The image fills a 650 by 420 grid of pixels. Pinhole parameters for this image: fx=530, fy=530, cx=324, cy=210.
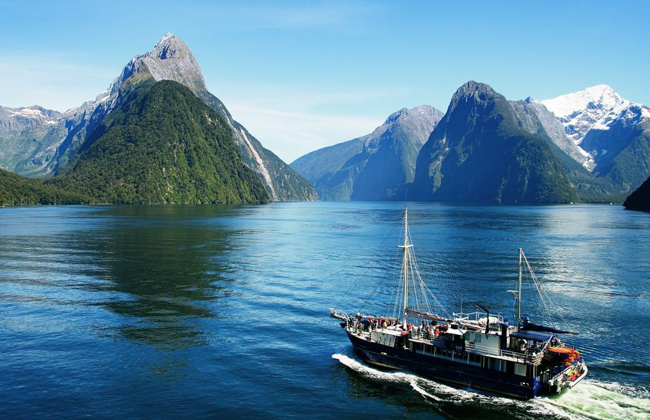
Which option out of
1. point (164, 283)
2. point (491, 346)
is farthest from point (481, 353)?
point (164, 283)

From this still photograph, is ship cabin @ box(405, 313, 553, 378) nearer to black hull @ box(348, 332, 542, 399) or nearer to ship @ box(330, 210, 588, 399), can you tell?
ship @ box(330, 210, 588, 399)

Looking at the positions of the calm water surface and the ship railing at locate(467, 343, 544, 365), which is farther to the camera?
the ship railing at locate(467, 343, 544, 365)

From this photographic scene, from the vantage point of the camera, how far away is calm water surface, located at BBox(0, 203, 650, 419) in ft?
159

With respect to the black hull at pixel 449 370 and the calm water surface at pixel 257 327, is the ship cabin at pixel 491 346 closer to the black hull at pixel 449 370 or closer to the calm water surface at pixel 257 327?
the black hull at pixel 449 370

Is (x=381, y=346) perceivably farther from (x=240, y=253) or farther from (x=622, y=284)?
(x=240, y=253)

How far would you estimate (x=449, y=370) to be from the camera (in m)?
55.8

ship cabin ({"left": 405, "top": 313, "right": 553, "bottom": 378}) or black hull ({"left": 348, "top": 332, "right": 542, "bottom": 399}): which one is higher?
ship cabin ({"left": 405, "top": 313, "right": 553, "bottom": 378})

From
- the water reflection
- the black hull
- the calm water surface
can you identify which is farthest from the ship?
the water reflection

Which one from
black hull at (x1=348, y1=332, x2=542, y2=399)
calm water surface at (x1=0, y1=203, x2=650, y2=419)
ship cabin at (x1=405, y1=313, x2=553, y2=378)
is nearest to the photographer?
calm water surface at (x1=0, y1=203, x2=650, y2=419)

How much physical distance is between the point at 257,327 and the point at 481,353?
29.1m

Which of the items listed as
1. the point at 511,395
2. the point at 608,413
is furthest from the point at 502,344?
the point at 608,413

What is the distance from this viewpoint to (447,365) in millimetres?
55938

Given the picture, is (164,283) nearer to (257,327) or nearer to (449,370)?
(257,327)

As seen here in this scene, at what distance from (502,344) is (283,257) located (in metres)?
79.7
